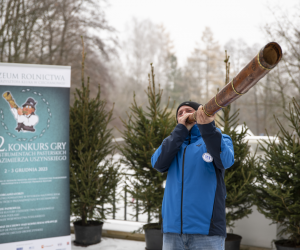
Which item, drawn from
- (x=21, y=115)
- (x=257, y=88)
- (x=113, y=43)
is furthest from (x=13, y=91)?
(x=257, y=88)

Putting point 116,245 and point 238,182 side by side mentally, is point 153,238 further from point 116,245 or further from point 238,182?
point 238,182

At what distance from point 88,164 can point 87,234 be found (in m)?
1.17

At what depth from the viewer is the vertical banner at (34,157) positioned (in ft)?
13.0

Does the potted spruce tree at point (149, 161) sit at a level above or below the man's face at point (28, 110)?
below

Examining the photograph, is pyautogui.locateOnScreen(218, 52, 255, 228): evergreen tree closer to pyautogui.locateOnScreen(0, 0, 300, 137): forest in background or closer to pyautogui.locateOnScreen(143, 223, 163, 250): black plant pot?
pyautogui.locateOnScreen(143, 223, 163, 250): black plant pot

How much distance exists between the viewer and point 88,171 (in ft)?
16.6

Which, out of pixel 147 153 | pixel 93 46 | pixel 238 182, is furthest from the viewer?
pixel 93 46

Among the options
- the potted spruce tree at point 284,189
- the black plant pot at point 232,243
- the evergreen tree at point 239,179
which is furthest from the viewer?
the black plant pot at point 232,243

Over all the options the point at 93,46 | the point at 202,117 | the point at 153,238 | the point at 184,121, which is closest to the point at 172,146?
the point at 184,121

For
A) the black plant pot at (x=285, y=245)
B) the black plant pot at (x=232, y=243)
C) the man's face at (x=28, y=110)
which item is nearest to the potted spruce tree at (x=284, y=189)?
the black plant pot at (x=285, y=245)

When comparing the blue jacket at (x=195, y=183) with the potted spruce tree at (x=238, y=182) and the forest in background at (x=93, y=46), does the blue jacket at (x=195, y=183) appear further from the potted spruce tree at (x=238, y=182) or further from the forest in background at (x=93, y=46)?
the forest in background at (x=93, y=46)

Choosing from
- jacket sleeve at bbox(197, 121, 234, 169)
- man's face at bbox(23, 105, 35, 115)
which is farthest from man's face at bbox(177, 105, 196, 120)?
man's face at bbox(23, 105, 35, 115)

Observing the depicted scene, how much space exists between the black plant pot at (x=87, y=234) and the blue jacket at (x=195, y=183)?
322 centimetres

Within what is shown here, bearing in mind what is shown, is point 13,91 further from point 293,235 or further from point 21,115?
point 293,235
